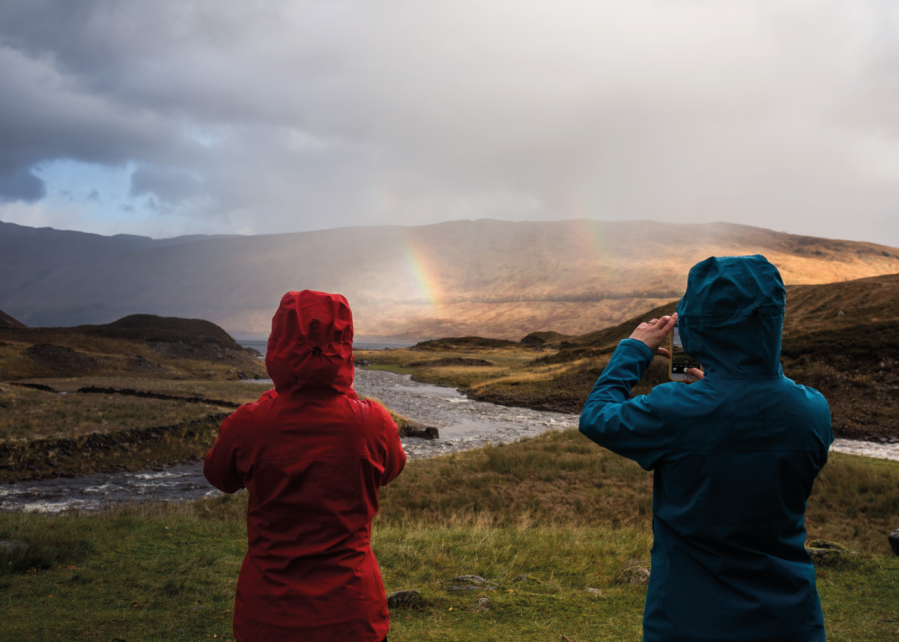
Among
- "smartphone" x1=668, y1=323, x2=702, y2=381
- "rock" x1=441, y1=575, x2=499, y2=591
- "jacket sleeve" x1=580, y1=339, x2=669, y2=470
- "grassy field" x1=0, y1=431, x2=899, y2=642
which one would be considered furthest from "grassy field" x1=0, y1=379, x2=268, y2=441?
"jacket sleeve" x1=580, y1=339, x2=669, y2=470

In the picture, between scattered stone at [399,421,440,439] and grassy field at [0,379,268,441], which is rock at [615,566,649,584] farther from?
grassy field at [0,379,268,441]

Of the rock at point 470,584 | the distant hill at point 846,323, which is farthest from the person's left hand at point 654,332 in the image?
the distant hill at point 846,323

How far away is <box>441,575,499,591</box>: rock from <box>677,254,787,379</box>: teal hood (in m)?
6.20

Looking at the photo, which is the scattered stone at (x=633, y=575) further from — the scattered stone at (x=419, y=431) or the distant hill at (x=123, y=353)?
the distant hill at (x=123, y=353)

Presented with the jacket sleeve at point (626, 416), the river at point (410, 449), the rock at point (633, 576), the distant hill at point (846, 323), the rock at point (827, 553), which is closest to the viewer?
the jacket sleeve at point (626, 416)

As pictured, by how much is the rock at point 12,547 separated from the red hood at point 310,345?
290 inches

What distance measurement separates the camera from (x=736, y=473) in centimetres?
259

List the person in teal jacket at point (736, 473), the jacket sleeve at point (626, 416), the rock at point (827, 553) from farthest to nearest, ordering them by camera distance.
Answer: the rock at point (827, 553) → the jacket sleeve at point (626, 416) → the person in teal jacket at point (736, 473)

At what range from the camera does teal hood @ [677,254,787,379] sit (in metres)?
2.67

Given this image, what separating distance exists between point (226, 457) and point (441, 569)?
20.8 feet

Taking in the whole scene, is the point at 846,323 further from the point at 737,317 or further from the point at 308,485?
the point at 308,485

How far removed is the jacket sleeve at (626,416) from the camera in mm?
2721

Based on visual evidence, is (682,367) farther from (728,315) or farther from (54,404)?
(54,404)

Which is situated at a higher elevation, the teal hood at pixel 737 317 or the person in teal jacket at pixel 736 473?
the teal hood at pixel 737 317
